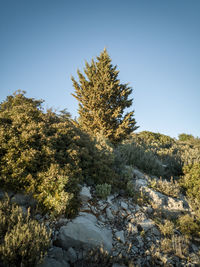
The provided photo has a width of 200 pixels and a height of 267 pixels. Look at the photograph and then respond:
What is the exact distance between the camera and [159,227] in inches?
147

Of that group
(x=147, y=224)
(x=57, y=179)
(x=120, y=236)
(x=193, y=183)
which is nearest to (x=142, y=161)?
(x=193, y=183)

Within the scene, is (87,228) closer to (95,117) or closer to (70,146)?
(70,146)

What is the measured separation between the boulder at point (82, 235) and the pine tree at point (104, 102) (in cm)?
732

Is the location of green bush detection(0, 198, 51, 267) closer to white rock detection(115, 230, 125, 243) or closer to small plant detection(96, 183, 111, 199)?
white rock detection(115, 230, 125, 243)

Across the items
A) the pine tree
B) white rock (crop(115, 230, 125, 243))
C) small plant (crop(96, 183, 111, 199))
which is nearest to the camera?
white rock (crop(115, 230, 125, 243))

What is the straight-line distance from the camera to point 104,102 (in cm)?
1067

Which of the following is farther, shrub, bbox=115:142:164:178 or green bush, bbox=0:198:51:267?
shrub, bbox=115:142:164:178

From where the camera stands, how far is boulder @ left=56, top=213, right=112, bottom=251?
2502 millimetres

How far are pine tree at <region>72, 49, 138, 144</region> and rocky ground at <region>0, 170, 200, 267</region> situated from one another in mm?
6315

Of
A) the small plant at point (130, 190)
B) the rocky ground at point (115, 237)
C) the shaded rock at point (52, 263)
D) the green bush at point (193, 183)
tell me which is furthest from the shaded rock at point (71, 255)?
the green bush at point (193, 183)

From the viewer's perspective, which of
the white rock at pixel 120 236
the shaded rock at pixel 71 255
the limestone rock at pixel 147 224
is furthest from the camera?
the limestone rock at pixel 147 224

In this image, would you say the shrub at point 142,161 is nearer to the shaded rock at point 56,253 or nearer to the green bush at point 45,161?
the green bush at point 45,161

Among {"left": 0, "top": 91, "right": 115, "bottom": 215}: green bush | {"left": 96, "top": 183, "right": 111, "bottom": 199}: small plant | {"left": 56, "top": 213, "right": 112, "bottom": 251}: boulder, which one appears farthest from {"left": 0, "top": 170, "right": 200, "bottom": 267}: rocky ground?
{"left": 0, "top": 91, "right": 115, "bottom": 215}: green bush

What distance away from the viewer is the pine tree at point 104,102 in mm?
10258
